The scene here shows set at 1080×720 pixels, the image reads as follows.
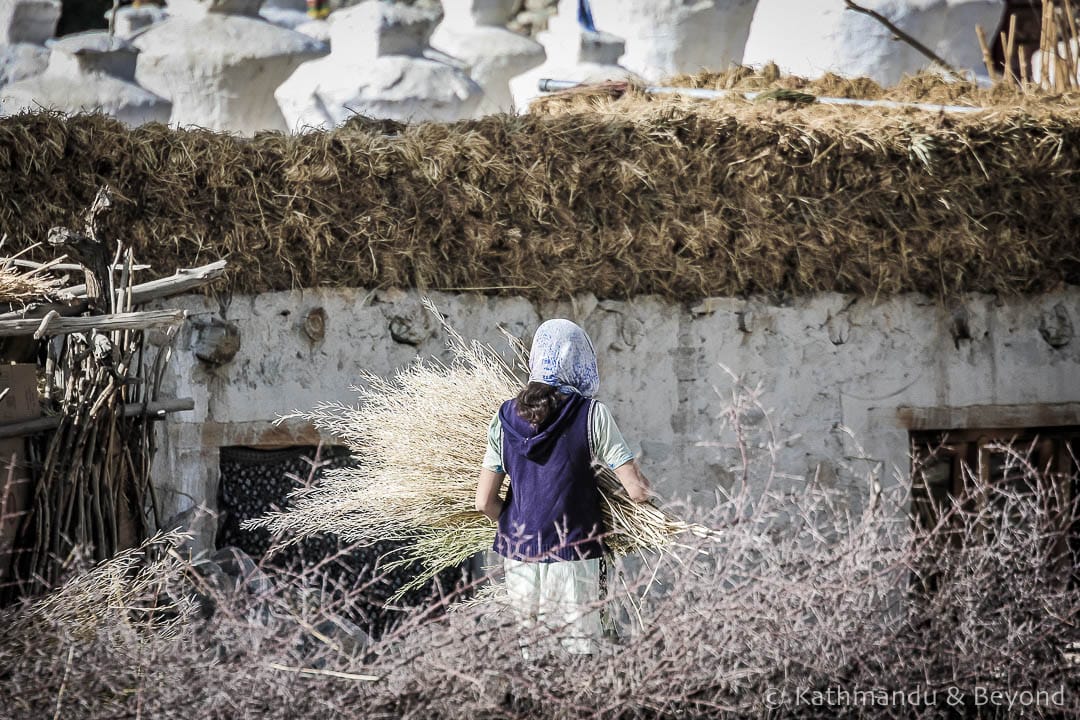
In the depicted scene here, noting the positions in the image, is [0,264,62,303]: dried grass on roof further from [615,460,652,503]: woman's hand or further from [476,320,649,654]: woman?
[615,460,652,503]: woman's hand

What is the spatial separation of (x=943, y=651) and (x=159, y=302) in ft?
9.72

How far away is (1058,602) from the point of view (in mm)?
3035

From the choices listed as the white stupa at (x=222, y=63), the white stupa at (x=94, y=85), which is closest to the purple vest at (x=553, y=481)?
the white stupa at (x=222, y=63)

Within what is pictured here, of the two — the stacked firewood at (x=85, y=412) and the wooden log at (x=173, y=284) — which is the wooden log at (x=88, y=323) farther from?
the wooden log at (x=173, y=284)

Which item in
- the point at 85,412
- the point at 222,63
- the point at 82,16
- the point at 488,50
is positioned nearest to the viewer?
the point at 85,412

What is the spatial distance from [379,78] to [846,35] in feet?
8.97

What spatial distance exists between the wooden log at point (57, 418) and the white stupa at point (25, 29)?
4579 millimetres

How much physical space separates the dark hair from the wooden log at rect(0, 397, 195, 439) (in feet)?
4.06

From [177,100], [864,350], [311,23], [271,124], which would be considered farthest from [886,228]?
[311,23]

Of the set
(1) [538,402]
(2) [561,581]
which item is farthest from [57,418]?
(2) [561,581]

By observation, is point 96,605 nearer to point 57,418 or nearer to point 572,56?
point 57,418

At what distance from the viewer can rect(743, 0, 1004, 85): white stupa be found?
6797 mm

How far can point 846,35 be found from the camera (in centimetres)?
679

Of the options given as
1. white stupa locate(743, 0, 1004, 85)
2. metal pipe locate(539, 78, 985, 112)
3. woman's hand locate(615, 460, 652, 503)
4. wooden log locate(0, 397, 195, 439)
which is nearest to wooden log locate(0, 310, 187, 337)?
wooden log locate(0, 397, 195, 439)
